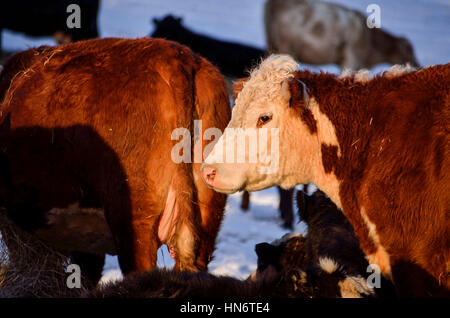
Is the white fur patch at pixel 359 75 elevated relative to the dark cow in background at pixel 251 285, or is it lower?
elevated

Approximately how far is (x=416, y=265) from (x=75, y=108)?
7.08 ft

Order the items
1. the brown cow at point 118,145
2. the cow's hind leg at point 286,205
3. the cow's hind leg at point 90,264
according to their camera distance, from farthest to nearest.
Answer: the cow's hind leg at point 286,205
the cow's hind leg at point 90,264
the brown cow at point 118,145

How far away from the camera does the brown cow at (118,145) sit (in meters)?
3.32

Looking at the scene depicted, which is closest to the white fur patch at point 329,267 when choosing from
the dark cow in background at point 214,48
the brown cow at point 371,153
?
the brown cow at point 371,153

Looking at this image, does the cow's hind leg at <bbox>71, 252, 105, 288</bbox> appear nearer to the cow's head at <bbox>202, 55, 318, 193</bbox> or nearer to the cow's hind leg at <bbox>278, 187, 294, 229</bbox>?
the cow's head at <bbox>202, 55, 318, 193</bbox>

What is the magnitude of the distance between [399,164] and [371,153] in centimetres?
17

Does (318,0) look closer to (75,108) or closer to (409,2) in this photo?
(75,108)

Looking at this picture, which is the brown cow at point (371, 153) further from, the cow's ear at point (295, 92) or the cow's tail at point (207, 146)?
the cow's tail at point (207, 146)

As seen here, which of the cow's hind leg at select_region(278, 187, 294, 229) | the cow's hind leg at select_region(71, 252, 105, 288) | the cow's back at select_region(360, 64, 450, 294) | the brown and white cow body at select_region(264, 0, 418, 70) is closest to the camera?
the cow's back at select_region(360, 64, 450, 294)

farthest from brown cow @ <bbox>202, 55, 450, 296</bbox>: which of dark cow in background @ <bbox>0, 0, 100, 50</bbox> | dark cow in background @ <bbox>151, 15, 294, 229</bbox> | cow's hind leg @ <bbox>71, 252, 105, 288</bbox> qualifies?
dark cow in background @ <bbox>0, 0, 100, 50</bbox>

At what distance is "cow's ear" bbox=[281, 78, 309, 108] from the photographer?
306 cm

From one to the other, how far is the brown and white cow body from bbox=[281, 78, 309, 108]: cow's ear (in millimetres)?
10368

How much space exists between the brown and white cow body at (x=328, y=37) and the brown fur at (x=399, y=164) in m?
10.4

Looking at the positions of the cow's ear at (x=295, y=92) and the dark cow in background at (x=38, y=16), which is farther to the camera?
the dark cow in background at (x=38, y=16)
